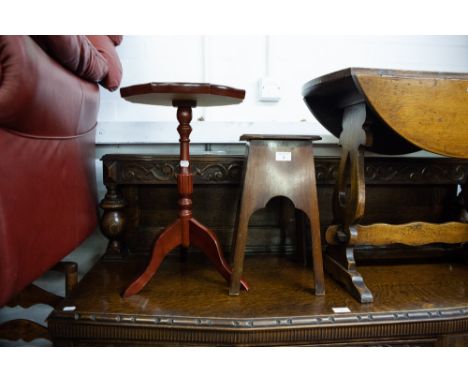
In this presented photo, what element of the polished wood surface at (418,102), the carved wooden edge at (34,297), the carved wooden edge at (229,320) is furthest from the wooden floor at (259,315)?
the polished wood surface at (418,102)

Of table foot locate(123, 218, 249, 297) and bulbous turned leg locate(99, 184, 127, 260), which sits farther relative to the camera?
bulbous turned leg locate(99, 184, 127, 260)

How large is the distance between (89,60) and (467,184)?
1.60 m

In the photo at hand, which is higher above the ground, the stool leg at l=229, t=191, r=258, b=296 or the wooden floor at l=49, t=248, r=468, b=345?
the stool leg at l=229, t=191, r=258, b=296

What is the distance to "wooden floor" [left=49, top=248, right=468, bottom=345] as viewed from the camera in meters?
0.89

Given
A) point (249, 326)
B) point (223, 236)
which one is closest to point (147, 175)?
point (223, 236)

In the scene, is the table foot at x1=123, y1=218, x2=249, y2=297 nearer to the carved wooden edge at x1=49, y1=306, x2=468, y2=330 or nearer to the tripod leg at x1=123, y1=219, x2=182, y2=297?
the tripod leg at x1=123, y1=219, x2=182, y2=297

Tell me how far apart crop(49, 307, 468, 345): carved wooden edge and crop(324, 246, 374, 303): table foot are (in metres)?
0.09

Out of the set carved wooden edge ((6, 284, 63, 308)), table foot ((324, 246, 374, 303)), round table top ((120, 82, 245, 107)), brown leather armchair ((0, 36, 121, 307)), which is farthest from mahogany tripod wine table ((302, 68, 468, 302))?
carved wooden edge ((6, 284, 63, 308))

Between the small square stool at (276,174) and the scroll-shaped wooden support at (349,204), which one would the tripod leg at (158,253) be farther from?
the scroll-shaped wooden support at (349,204)

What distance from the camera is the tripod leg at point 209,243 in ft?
3.50

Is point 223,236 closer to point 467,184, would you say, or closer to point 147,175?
point 147,175

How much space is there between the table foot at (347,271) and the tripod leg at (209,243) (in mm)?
338

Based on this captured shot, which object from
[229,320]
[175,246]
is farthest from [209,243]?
[229,320]

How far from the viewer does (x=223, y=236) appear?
1417 mm
